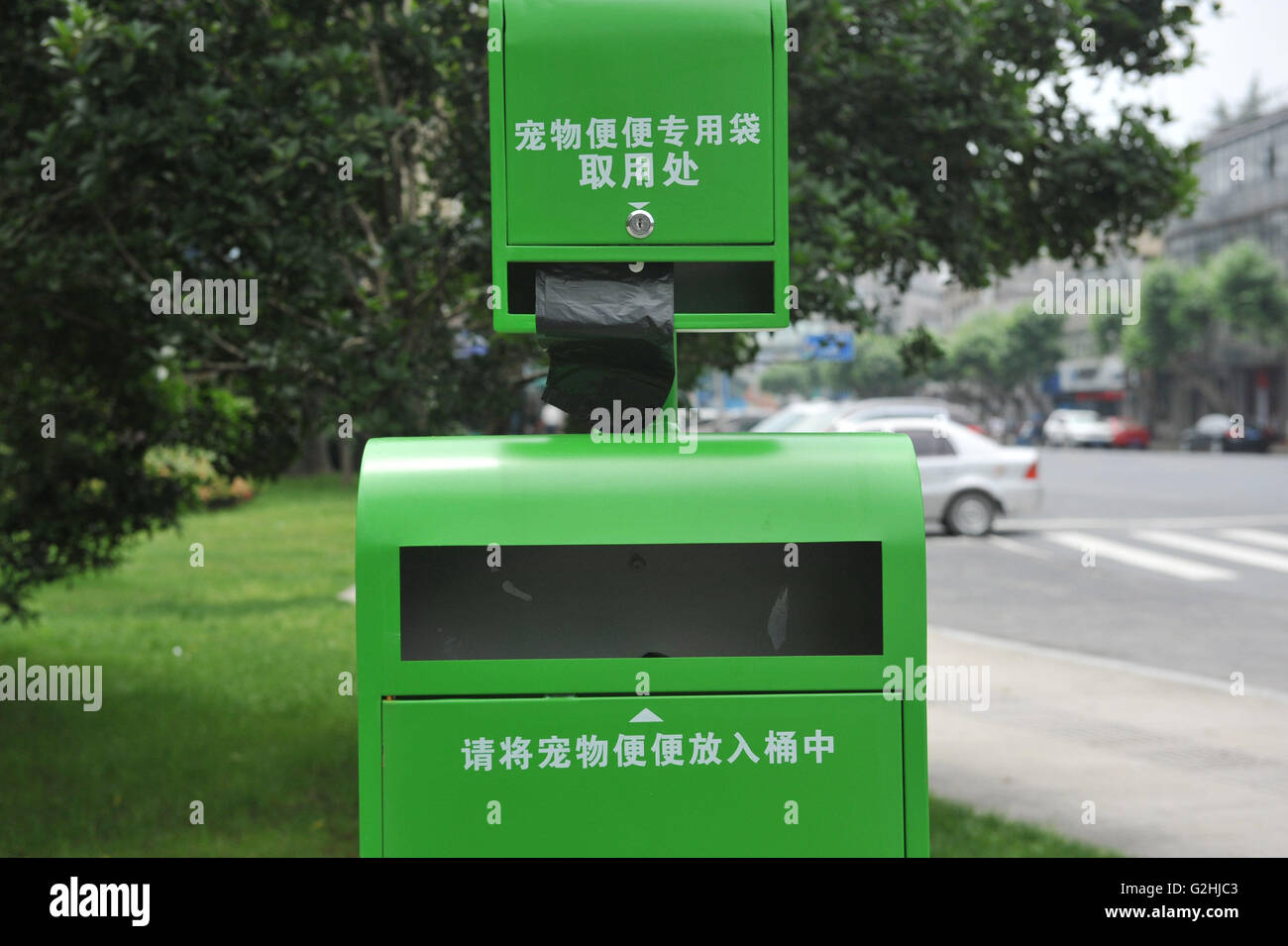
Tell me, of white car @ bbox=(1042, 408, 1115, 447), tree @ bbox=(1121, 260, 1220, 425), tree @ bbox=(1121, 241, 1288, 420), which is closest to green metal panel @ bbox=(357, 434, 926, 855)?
tree @ bbox=(1121, 241, 1288, 420)

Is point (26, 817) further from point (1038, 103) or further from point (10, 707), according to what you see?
point (1038, 103)

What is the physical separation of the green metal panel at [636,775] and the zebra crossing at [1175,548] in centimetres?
1180

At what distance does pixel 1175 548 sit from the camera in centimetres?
1625

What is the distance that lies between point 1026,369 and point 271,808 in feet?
217

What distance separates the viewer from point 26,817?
5.82m

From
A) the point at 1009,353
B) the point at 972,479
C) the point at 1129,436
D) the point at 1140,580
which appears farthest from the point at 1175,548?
the point at 1009,353

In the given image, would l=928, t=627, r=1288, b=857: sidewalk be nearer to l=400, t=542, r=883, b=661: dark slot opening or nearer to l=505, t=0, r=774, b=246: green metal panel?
l=400, t=542, r=883, b=661: dark slot opening

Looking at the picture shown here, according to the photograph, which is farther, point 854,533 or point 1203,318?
point 1203,318

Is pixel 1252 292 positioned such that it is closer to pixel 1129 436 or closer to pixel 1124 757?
pixel 1129 436

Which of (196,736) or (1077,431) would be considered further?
(1077,431)

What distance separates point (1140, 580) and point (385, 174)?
11.2 m

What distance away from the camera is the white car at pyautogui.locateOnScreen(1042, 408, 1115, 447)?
4950 cm

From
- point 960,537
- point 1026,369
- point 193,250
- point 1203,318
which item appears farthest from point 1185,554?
point 1026,369

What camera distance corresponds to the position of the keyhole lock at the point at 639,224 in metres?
2.87
